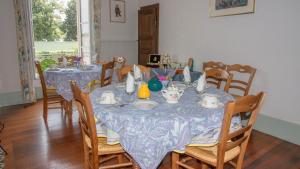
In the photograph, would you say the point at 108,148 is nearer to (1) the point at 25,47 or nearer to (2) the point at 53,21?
(1) the point at 25,47

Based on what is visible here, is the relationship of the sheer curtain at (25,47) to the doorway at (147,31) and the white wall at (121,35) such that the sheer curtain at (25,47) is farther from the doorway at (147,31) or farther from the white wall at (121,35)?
A: the doorway at (147,31)

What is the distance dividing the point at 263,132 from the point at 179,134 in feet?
7.43

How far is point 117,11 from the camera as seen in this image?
Answer: 5105 mm

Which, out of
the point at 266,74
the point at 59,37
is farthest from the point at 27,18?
the point at 266,74

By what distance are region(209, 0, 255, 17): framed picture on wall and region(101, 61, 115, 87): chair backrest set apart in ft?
5.93

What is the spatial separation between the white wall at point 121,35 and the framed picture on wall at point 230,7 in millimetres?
2214

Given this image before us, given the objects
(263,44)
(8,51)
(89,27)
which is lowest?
(8,51)

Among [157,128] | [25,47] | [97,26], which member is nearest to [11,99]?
[25,47]

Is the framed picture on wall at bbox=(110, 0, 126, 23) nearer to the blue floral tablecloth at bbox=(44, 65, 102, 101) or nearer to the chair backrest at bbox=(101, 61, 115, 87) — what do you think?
the chair backrest at bbox=(101, 61, 115, 87)

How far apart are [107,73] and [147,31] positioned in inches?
77.2

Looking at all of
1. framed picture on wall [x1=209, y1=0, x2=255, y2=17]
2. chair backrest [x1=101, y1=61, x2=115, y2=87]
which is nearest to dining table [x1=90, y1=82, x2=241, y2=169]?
chair backrest [x1=101, y1=61, x2=115, y2=87]

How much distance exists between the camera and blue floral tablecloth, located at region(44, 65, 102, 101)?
3.09 m

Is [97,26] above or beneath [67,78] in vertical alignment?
above

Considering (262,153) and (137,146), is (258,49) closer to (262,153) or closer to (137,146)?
(262,153)
